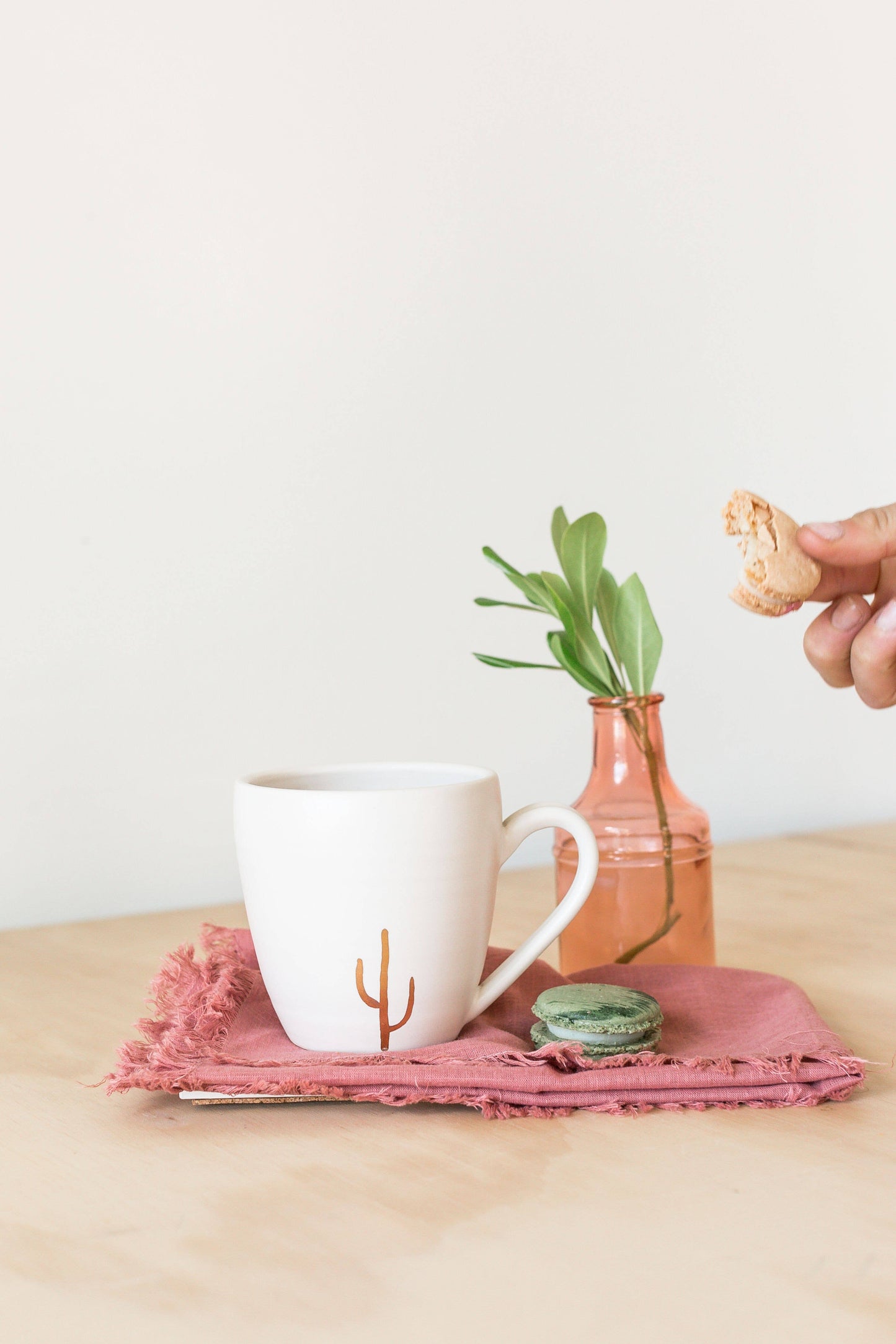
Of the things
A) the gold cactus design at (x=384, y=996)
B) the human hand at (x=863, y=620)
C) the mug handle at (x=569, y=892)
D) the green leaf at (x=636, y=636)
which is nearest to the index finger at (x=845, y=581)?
the human hand at (x=863, y=620)

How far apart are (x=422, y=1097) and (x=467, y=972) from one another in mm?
66

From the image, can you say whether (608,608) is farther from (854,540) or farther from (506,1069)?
(506,1069)

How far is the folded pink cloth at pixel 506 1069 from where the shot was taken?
51cm

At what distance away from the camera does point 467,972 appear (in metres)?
0.56

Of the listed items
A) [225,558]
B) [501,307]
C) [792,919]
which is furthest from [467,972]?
[501,307]

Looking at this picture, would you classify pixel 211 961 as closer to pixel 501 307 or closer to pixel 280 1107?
pixel 280 1107

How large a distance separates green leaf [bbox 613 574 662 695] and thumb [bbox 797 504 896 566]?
0.31 feet

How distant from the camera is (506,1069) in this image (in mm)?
517

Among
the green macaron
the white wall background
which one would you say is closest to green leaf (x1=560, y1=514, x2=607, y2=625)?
the green macaron

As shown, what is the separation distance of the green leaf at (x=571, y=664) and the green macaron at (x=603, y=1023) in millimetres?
198

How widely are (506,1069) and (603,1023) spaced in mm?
47

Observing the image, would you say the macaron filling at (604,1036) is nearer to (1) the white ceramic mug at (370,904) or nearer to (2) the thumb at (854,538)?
(1) the white ceramic mug at (370,904)

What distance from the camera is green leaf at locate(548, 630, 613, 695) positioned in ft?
2.27

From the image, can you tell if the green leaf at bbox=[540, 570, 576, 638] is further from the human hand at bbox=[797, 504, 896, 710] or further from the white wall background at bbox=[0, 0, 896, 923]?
the white wall background at bbox=[0, 0, 896, 923]
